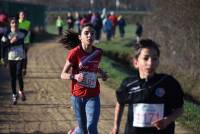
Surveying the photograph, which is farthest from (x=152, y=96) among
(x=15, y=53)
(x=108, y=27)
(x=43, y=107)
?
(x=108, y=27)

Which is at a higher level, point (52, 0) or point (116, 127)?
point (116, 127)

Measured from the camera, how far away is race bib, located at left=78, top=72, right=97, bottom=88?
8297mm

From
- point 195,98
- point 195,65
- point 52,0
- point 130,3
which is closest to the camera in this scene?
point 195,98

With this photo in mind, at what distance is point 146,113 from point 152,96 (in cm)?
17

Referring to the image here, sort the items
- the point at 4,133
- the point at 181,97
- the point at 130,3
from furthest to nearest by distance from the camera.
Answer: the point at 130,3, the point at 4,133, the point at 181,97

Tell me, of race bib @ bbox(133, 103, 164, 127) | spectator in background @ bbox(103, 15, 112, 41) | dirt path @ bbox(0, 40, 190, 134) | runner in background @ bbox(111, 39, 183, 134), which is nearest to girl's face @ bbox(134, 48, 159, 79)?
runner in background @ bbox(111, 39, 183, 134)

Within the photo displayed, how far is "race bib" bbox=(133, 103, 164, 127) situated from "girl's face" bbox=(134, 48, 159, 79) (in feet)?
0.97

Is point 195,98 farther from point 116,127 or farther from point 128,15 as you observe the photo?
point 128,15

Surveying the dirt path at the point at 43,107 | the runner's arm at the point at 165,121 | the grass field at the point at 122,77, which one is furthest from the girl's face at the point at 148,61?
the grass field at the point at 122,77

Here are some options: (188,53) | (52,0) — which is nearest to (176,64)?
(188,53)

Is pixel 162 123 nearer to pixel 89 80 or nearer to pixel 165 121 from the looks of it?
pixel 165 121

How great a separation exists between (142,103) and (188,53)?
661 inches

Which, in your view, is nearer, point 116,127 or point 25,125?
point 116,127

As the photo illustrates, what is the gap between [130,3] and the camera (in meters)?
105
